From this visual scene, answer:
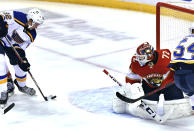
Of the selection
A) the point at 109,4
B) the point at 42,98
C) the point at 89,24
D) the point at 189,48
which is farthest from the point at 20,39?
the point at 109,4

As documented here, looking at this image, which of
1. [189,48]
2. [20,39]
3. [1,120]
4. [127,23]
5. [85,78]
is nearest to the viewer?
[189,48]

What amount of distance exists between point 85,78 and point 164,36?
3.30 ft

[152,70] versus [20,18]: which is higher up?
[20,18]

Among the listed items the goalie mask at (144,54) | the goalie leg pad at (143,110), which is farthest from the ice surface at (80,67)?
the goalie mask at (144,54)

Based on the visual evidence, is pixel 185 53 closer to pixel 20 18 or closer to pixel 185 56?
pixel 185 56

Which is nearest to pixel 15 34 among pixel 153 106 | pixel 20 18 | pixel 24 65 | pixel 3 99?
pixel 20 18

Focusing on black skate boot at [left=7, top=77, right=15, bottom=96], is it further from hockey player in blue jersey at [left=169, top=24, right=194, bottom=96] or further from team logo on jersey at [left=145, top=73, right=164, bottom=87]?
hockey player in blue jersey at [left=169, top=24, right=194, bottom=96]

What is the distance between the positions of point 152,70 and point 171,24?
4.95 ft

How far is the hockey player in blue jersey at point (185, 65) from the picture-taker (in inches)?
141

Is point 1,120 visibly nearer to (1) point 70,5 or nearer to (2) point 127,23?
(2) point 127,23

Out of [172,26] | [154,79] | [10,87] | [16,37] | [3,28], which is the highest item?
[3,28]

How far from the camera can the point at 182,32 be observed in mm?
5406

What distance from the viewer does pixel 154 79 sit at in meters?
4.08

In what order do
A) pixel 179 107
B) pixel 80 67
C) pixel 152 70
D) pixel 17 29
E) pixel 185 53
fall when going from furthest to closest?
1. pixel 80 67
2. pixel 17 29
3. pixel 152 70
4. pixel 179 107
5. pixel 185 53
